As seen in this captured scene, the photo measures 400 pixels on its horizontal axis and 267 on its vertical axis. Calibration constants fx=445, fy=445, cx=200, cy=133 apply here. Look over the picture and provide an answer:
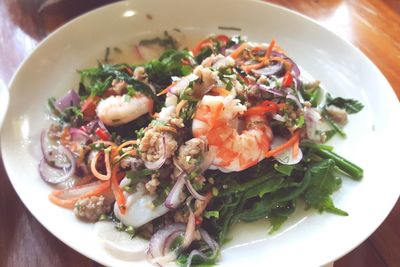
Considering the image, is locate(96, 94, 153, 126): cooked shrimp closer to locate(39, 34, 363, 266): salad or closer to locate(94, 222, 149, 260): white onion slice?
locate(39, 34, 363, 266): salad

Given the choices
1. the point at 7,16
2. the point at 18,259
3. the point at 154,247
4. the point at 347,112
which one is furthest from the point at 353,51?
the point at 7,16

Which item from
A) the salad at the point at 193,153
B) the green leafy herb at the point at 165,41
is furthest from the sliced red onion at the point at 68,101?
the green leafy herb at the point at 165,41

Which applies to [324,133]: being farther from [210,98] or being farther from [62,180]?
[62,180]

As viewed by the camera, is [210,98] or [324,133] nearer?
[210,98]

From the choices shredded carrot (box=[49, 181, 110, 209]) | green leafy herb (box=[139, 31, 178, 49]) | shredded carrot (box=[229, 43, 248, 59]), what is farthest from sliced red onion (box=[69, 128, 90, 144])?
shredded carrot (box=[229, 43, 248, 59])

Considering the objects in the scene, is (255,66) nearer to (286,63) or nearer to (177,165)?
(286,63)
